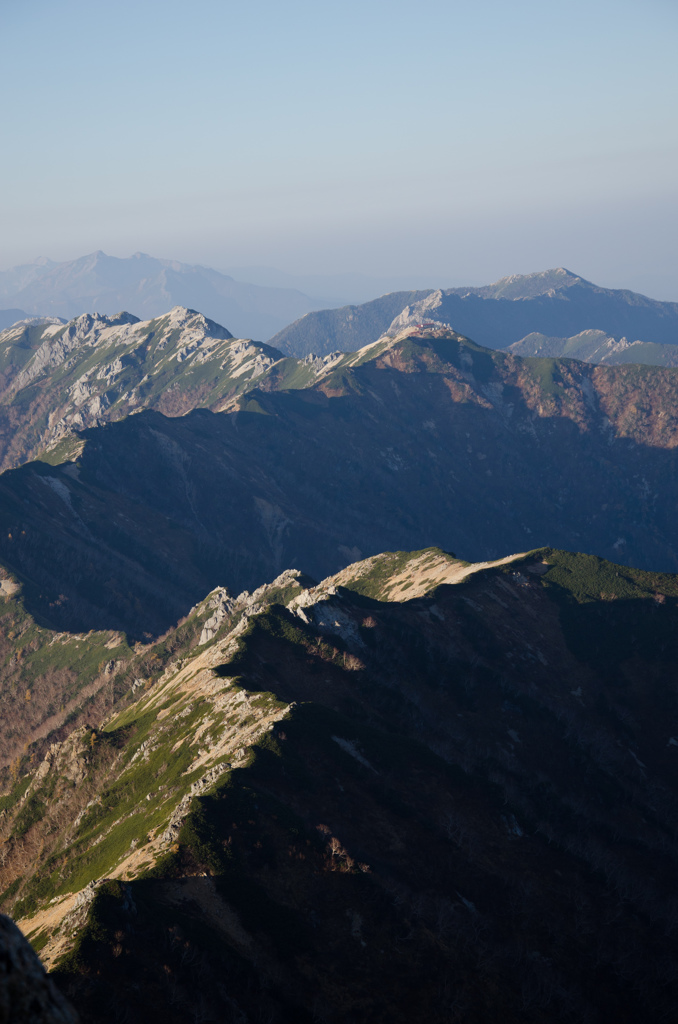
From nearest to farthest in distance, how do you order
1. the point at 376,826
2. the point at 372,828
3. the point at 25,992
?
1. the point at 25,992
2. the point at 372,828
3. the point at 376,826

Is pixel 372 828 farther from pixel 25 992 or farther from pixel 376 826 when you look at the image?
pixel 25 992

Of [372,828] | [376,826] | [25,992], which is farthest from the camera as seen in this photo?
[376,826]

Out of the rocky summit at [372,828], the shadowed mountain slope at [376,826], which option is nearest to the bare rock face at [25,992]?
the rocky summit at [372,828]

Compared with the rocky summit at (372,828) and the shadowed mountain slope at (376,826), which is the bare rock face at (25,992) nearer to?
the rocky summit at (372,828)

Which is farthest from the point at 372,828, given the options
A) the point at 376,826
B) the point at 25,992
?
the point at 25,992

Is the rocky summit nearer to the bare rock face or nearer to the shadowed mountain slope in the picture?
the bare rock face

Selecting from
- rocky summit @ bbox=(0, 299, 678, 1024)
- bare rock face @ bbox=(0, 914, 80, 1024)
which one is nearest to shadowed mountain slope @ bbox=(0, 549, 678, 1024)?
rocky summit @ bbox=(0, 299, 678, 1024)

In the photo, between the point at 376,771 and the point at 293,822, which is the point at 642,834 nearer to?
the point at 376,771
